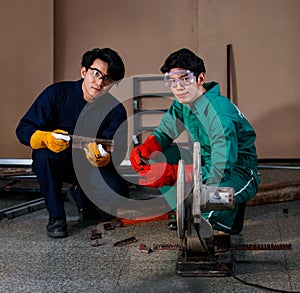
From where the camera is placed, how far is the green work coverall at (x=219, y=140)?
241cm

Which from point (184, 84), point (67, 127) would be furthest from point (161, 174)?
point (67, 127)

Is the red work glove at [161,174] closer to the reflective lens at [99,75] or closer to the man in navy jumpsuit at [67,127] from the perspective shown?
the man in navy jumpsuit at [67,127]

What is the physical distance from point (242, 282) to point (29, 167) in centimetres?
241

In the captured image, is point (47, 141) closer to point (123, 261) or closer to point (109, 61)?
point (109, 61)

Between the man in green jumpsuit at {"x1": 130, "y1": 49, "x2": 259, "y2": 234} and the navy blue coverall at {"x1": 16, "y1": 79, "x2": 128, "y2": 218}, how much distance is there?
0.43 m

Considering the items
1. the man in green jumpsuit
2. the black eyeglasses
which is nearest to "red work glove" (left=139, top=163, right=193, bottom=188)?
the man in green jumpsuit

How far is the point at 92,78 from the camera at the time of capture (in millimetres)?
2922

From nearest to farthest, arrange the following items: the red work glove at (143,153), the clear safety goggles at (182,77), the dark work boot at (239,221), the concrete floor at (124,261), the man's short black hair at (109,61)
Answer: the concrete floor at (124,261) < the clear safety goggles at (182,77) < the red work glove at (143,153) < the dark work boot at (239,221) < the man's short black hair at (109,61)

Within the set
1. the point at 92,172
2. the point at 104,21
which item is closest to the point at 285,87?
the point at 104,21

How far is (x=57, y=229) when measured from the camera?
9.37ft

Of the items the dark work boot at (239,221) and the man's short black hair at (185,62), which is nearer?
the man's short black hair at (185,62)

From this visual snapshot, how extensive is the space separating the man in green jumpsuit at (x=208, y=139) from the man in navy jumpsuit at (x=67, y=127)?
15.8 inches

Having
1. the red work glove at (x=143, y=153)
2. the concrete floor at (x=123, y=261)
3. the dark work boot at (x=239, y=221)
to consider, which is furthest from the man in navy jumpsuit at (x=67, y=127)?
the dark work boot at (x=239, y=221)

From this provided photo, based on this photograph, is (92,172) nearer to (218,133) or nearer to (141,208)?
(141,208)
